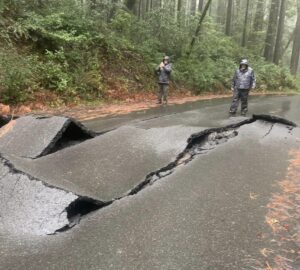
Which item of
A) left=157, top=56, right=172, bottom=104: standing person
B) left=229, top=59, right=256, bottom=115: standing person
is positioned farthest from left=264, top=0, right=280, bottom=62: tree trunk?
left=229, top=59, right=256, bottom=115: standing person

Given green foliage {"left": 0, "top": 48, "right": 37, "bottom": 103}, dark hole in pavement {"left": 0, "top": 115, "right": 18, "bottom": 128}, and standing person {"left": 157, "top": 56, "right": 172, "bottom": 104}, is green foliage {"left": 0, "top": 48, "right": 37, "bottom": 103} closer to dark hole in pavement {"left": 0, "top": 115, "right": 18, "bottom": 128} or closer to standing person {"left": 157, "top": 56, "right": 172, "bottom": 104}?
dark hole in pavement {"left": 0, "top": 115, "right": 18, "bottom": 128}

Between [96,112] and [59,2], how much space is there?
6.78m

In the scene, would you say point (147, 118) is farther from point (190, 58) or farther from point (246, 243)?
point (190, 58)

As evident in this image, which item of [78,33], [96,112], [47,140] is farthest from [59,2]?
[47,140]

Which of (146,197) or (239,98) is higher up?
(239,98)

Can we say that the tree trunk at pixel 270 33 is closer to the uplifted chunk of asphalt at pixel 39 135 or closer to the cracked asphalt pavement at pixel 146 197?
the cracked asphalt pavement at pixel 146 197

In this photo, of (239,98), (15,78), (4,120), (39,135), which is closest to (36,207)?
(39,135)

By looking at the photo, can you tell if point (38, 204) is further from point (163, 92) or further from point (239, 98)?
point (163, 92)

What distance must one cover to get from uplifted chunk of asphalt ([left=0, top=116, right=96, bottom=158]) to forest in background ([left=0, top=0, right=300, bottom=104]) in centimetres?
384

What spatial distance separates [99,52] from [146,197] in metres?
11.3

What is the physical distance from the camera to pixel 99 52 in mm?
16516

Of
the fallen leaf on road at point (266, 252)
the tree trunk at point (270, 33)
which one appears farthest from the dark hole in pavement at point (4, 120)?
the tree trunk at point (270, 33)

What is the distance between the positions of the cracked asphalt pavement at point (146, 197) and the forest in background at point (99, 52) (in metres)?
4.34

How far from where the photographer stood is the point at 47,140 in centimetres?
780
